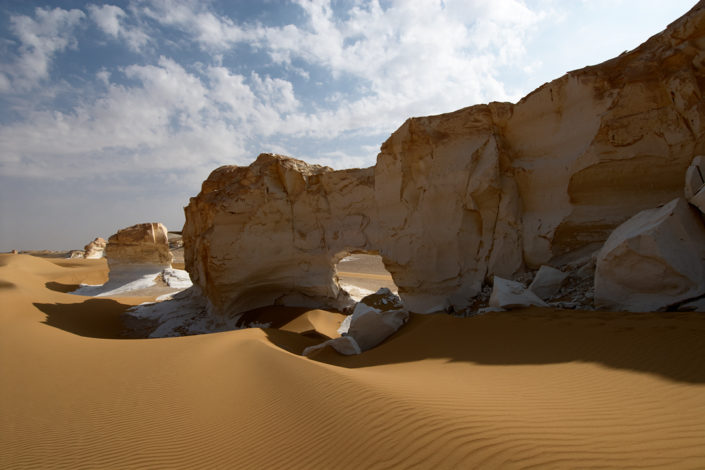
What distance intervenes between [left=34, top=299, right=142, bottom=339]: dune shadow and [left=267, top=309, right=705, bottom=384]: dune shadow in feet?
28.9

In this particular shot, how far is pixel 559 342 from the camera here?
4.54 m

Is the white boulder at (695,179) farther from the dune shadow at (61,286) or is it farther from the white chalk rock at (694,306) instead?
the dune shadow at (61,286)

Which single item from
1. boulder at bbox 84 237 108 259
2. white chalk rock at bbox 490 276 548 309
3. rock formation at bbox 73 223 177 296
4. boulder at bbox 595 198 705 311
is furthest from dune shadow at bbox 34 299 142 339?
boulder at bbox 84 237 108 259

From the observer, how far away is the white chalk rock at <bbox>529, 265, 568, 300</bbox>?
708 centimetres

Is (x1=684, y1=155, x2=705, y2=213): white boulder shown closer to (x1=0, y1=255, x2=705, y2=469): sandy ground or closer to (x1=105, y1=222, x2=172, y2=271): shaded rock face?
(x1=0, y1=255, x2=705, y2=469): sandy ground

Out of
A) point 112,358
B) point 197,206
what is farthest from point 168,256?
point 112,358

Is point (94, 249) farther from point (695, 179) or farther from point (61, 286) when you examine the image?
point (695, 179)

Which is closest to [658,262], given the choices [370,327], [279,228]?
[370,327]

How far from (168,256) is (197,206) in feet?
31.8

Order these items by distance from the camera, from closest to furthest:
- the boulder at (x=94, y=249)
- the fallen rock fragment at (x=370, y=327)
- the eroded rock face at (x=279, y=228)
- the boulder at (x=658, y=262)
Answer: the boulder at (x=658, y=262) < the fallen rock fragment at (x=370, y=327) < the eroded rock face at (x=279, y=228) < the boulder at (x=94, y=249)

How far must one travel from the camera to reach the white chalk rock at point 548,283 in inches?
279

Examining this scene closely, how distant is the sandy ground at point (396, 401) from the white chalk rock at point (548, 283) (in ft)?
4.38

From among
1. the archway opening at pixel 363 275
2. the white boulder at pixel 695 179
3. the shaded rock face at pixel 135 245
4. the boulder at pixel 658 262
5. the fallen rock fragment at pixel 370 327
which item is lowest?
the archway opening at pixel 363 275

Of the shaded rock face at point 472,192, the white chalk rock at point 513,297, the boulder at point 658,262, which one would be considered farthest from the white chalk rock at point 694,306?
the shaded rock face at point 472,192
